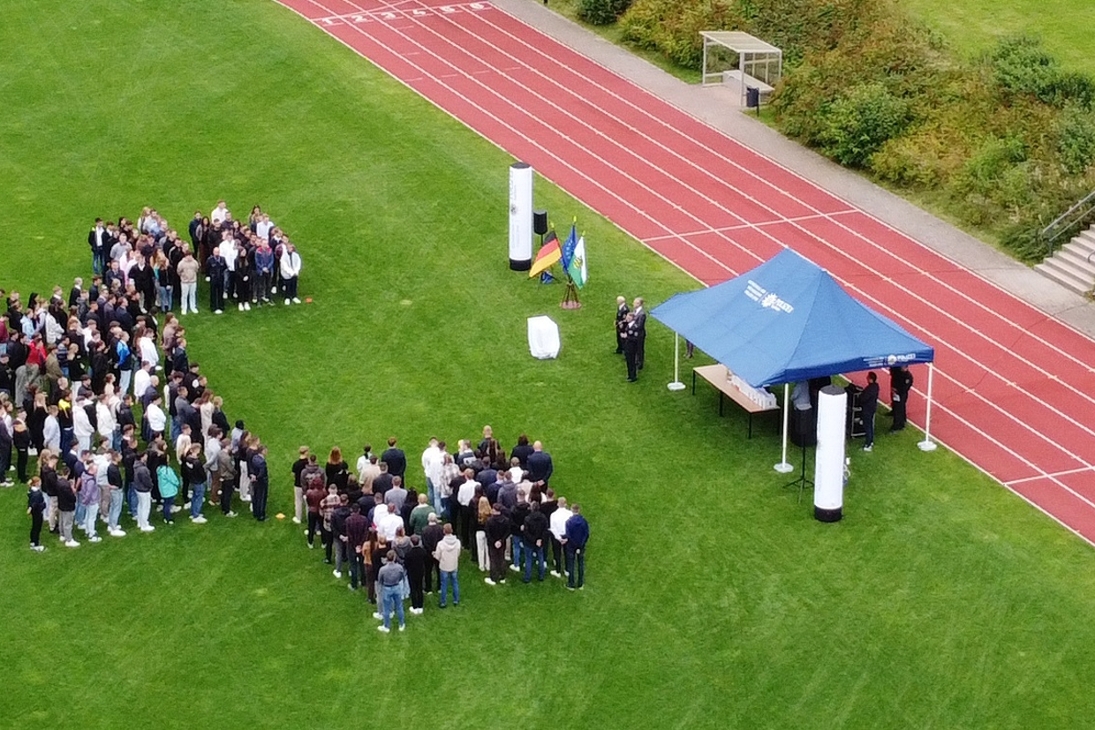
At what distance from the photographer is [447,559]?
24469 mm

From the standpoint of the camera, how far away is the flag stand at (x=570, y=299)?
34.4 meters

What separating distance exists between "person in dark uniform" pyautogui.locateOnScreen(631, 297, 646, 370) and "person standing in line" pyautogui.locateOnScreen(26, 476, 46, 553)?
9967mm

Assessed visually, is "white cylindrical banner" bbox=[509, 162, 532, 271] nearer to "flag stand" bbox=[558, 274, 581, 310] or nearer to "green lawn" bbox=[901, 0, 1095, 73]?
"flag stand" bbox=[558, 274, 581, 310]

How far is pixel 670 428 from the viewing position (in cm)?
2989

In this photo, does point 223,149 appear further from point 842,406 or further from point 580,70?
point 842,406

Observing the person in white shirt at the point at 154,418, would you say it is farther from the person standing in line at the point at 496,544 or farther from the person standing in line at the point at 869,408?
the person standing in line at the point at 869,408

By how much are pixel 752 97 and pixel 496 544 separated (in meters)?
21.7

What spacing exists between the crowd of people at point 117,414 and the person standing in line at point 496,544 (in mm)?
3561

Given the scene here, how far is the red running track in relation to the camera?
1172 inches

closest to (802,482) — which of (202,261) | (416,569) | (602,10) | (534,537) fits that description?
(534,537)

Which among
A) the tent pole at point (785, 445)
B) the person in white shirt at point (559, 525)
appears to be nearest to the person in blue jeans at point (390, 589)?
the person in white shirt at point (559, 525)

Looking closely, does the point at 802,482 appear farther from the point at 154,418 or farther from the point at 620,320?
the point at 154,418

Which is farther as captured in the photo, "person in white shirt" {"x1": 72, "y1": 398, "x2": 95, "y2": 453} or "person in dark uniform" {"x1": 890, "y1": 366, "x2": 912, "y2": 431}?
"person in dark uniform" {"x1": 890, "y1": 366, "x2": 912, "y2": 431}

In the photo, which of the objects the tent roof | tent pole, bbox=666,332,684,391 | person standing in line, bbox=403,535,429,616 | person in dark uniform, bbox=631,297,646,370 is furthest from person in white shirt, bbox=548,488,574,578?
person in dark uniform, bbox=631,297,646,370
